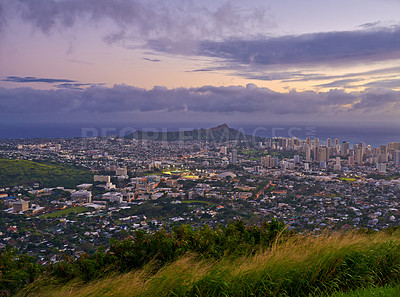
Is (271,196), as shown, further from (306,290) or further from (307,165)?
(306,290)

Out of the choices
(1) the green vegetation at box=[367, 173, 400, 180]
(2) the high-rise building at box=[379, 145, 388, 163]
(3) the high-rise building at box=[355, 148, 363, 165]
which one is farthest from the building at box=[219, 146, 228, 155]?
(1) the green vegetation at box=[367, 173, 400, 180]

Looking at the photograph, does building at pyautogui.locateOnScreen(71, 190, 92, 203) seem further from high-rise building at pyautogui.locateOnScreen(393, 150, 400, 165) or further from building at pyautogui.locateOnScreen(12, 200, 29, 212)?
high-rise building at pyautogui.locateOnScreen(393, 150, 400, 165)

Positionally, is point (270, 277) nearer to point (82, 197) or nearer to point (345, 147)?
point (82, 197)

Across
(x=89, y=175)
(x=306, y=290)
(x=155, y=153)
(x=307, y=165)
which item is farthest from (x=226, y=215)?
(x=155, y=153)

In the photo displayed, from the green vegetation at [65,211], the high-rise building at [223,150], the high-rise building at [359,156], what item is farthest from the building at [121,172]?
the high-rise building at [359,156]

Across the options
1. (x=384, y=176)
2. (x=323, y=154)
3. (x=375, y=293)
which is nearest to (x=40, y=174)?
(x=375, y=293)

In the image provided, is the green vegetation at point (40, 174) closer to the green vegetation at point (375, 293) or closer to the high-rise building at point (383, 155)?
the green vegetation at point (375, 293)
